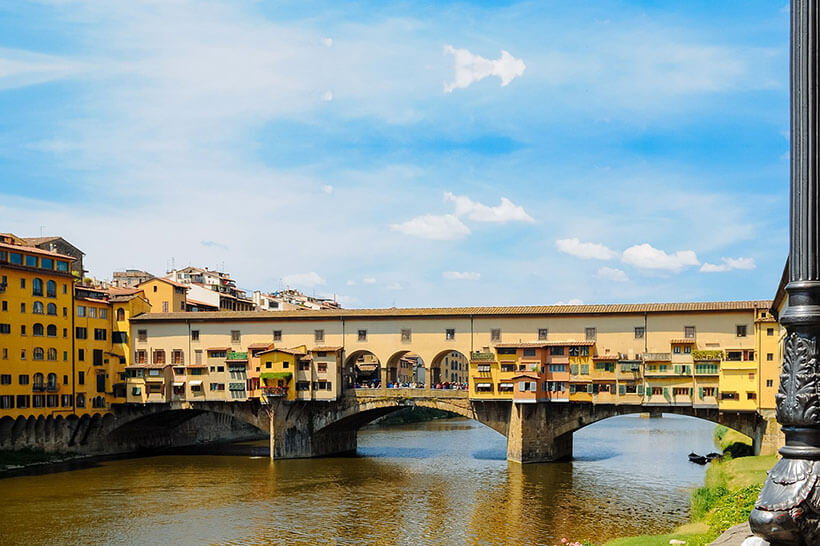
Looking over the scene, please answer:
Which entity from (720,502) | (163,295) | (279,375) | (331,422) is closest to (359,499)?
(331,422)

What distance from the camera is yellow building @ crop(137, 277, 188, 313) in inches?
2751

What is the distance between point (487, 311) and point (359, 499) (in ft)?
60.9

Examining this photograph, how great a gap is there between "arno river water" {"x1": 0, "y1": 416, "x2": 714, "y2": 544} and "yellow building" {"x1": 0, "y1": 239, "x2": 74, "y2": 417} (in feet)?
20.0

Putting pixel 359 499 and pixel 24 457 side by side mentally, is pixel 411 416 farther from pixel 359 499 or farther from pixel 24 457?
pixel 359 499

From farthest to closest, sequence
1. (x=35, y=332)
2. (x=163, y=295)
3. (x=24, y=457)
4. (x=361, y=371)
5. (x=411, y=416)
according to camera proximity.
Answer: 1. (x=411, y=416)
2. (x=361, y=371)
3. (x=163, y=295)
4. (x=35, y=332)
5. (x=24, y=457)

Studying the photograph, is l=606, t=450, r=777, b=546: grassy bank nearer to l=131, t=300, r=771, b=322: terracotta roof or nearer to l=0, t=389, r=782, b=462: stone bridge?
l=0, t=389, r=782, b=462: stone bridge

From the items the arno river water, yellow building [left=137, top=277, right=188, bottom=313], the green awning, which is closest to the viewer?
the arno river water

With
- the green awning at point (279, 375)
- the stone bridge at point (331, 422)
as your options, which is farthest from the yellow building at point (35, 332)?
the green awning at point (279, 375)

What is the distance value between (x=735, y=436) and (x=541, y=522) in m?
31.7

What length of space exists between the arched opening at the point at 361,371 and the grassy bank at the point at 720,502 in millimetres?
25623

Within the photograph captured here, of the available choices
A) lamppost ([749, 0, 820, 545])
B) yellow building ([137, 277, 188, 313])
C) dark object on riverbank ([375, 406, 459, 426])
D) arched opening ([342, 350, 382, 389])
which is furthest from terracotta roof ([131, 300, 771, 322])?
lamppost ([749, 0, 820, 545])

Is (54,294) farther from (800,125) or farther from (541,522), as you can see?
(800,125)

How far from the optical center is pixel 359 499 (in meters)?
40.2

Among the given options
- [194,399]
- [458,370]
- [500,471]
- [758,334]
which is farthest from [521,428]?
[458,370]
